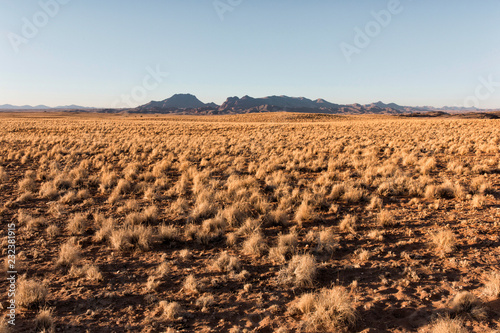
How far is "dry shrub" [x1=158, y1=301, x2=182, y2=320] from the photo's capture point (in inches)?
139

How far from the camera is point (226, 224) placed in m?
6.44

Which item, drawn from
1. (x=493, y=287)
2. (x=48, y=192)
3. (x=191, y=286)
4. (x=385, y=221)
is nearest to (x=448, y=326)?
(x=493, y=287)

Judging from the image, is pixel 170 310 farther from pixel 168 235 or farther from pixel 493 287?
pixel 493 287

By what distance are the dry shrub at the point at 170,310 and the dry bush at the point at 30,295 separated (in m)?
1.75

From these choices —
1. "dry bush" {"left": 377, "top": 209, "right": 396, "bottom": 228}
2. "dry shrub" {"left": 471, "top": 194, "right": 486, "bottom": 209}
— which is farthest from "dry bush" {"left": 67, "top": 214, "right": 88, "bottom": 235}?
"dry shrub" {"left": 471, "top": 194, "right": 486, "bottom": 209}

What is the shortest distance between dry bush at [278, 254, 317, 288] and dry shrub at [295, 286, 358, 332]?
1.54 ft

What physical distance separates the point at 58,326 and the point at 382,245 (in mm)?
5442

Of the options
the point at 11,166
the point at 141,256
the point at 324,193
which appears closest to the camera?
the point at 141,256

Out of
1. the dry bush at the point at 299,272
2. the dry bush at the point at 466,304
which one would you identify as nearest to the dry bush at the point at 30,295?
the dry bush at the point at 299,272

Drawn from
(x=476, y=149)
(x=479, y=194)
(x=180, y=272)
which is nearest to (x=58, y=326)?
(x=180, y=272)

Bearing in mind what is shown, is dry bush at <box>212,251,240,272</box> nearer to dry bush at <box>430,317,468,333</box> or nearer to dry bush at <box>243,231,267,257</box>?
dry bush at <box>243,231,267,257</box>

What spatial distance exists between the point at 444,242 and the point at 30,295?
6.97 m

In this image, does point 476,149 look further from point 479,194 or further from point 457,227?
point 457,227

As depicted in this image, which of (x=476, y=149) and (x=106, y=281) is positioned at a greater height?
(x=476, y=149)
